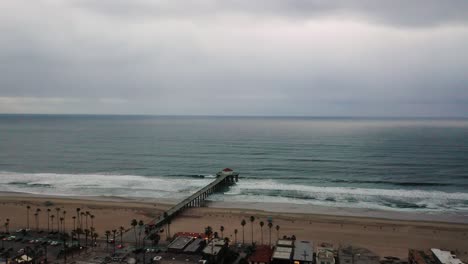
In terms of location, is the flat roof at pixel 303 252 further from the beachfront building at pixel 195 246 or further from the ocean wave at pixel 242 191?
the ocean wave at pixel 242 191

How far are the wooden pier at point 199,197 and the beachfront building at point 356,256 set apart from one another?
27689 mm

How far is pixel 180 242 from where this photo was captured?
1898 inches

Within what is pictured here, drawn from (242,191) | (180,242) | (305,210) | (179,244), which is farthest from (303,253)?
(242,191)

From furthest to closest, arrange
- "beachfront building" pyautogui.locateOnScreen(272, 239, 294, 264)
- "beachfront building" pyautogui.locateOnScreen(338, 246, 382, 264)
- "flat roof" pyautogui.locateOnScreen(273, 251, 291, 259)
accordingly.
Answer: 1. "beachfront building" pyautogui.locateOnScreen(338, 246, 382, 264)
2. "flat roof" pyautogui.locateOnScreen(273, 251, 291, 259)
3. "beachfront building" pyautogui.locateOnScreen(272, 239, 294, 264)

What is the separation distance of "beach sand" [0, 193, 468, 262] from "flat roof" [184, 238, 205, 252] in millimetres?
6720

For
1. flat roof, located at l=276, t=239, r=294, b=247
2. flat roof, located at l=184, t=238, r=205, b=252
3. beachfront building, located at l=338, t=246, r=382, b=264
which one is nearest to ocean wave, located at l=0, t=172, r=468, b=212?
beachfront building, located at l=338, t=246, r=382, b=264

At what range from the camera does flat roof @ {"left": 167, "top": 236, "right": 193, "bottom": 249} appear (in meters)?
46.9

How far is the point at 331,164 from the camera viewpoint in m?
116

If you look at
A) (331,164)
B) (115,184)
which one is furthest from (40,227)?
(331,164)

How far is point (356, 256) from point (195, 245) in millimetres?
19685

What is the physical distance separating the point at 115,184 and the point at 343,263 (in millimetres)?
66406

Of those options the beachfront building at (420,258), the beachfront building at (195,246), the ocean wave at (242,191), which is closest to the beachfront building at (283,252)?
the beachfront building at (195,246)

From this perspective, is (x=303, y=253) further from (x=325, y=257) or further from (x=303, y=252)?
(x=325, y=257)

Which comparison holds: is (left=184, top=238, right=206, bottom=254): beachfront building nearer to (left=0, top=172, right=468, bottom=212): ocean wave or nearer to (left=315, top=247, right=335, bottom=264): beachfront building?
(left=315, top=247, right=335, bottom=264): beachfront building
